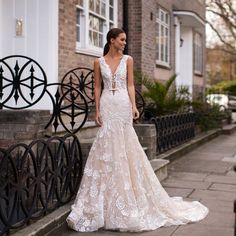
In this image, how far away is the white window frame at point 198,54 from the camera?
2462 cm

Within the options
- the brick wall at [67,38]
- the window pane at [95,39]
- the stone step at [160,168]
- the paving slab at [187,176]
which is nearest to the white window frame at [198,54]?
the window pane at [95,39]

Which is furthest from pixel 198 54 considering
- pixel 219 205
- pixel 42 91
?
pixel 219 205

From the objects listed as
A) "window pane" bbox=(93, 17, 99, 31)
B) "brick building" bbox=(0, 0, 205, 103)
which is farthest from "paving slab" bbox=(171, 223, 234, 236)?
"window pane" bbox=(93, 17, 99, 31)

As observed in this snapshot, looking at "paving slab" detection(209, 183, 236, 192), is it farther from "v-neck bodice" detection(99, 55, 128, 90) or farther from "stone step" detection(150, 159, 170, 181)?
"v-neck bodice" detection(99, 55, 128, 90)

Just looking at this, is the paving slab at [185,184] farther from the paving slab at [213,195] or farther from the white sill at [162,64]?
the white sill at [162,64]

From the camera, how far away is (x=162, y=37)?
1812 cm

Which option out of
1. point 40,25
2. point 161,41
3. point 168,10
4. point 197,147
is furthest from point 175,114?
point 168,10

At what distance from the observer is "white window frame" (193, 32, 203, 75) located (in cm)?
2462

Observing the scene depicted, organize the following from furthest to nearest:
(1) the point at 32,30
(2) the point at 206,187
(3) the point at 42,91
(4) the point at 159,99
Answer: (4) the point at 159,99 → (1) the point at 32,30 → (3) the point at 42,91 → (2) the point at 206,187

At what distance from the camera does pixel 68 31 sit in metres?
10.7

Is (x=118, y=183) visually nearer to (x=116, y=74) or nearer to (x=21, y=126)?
(x=116, y=74)

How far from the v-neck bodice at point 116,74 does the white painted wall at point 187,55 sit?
1758cm

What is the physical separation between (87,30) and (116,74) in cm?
620

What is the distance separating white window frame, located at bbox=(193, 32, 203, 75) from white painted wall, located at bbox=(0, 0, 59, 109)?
15.2 metres
